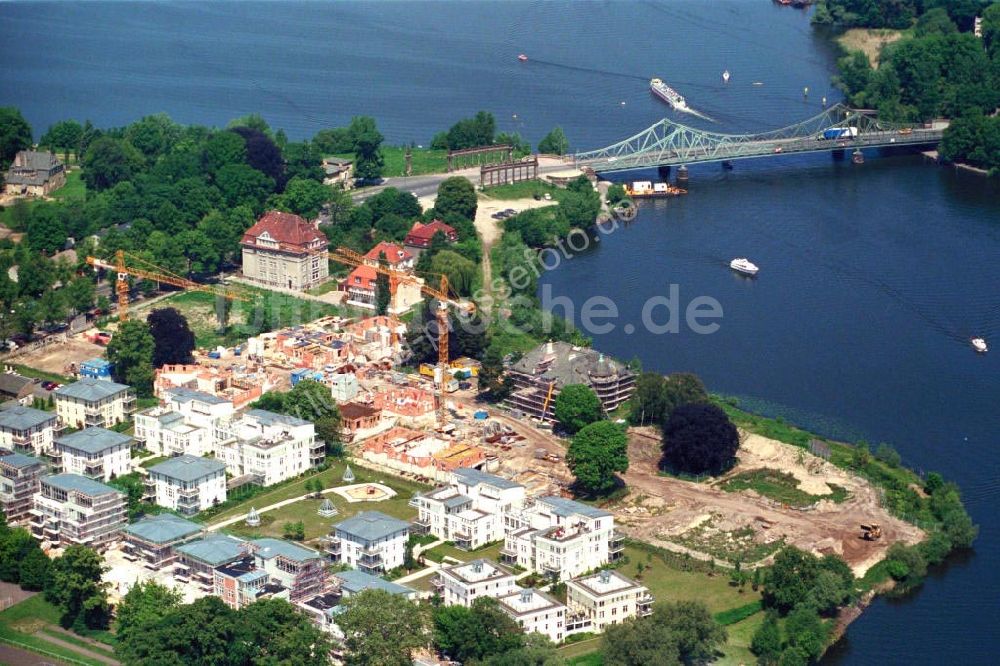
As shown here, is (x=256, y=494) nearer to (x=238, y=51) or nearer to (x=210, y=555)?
(x=210, y=555)

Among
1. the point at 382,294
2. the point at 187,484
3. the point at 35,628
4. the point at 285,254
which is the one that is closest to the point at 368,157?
the point at 285,254

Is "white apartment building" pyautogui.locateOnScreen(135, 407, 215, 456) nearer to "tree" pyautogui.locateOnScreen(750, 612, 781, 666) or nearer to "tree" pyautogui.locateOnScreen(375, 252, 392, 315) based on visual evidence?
"tree" pyautogui.locateOnScreen(375, 252, 392, 315)

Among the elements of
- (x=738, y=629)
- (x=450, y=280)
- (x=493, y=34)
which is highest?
(x=493, y=34)

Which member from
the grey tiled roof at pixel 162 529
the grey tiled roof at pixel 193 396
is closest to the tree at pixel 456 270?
the grey tiled roof at pixel 193 396

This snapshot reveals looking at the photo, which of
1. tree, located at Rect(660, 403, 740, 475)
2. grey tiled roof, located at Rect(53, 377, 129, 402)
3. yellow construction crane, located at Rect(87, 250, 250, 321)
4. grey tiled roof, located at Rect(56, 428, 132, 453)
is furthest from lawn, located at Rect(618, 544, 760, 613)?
yellow construction crane, located at Rect(87, 250, 250, 321)

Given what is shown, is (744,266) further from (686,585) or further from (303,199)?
(686,585)

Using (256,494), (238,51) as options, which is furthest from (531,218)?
(238,51)
